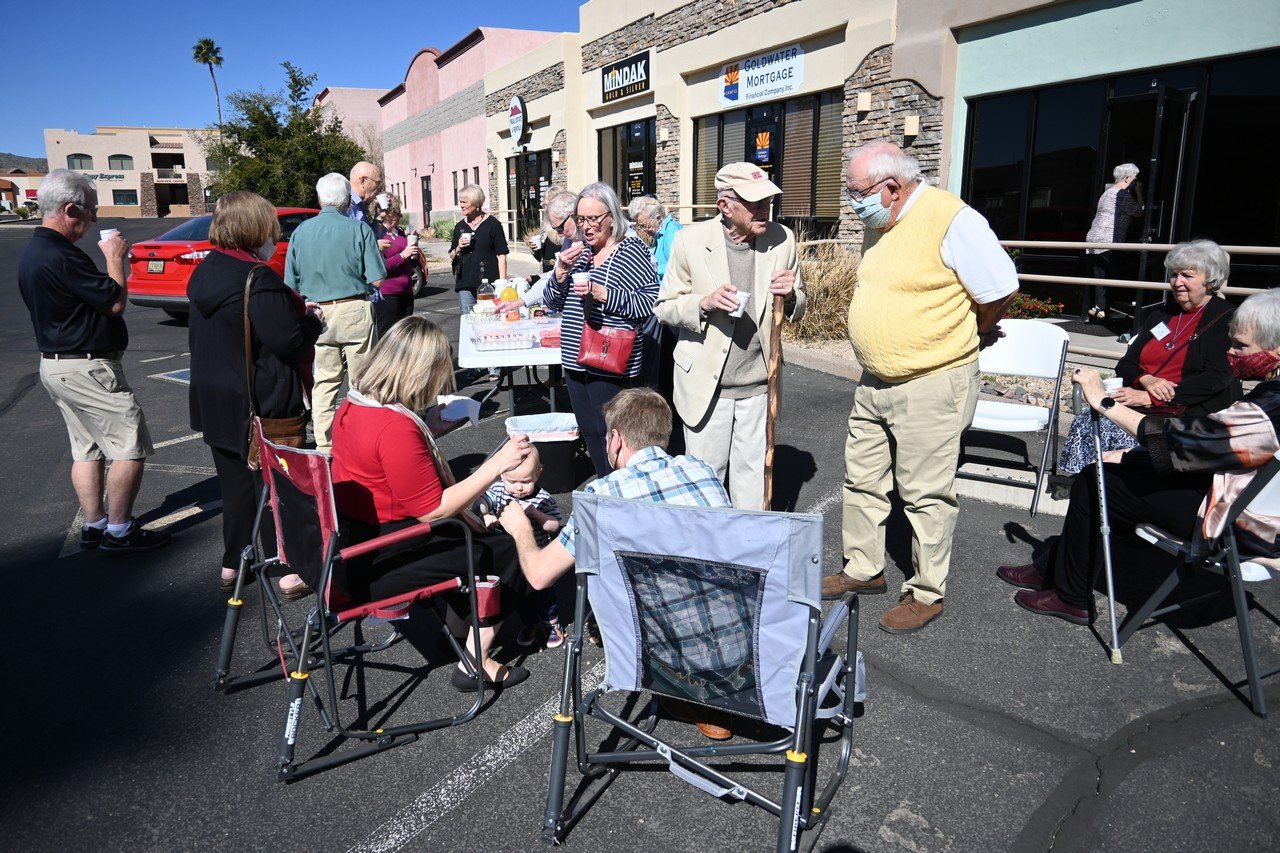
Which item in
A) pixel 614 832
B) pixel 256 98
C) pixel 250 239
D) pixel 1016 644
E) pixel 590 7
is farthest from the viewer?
pixel 256 98

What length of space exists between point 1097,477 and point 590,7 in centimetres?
2086

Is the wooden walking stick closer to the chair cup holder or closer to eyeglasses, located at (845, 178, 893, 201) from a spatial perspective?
eyeglasses, located at (845, 178, 893, 201)

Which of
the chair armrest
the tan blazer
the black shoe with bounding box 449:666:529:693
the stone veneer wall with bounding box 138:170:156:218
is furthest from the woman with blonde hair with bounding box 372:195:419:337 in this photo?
the stone veneer wall with bounding box 138:170:156:218

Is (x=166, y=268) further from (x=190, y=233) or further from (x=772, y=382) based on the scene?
(x=772, y=382)

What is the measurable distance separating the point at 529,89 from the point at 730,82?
10889 mm

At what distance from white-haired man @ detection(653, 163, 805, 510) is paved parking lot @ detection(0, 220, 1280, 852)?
963 mm

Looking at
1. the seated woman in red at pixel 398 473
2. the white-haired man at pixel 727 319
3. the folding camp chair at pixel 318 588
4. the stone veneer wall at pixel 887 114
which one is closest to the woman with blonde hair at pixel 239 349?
the folding camp chair at pixel 318 588

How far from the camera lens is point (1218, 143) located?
30.0 ft

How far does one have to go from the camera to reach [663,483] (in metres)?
2.67

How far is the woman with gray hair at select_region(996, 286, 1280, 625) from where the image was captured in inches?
120

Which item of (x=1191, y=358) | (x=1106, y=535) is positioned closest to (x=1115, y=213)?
(x=1191, y=358)

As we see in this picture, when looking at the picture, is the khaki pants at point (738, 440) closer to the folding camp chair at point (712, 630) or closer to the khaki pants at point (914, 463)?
the khaki pants at point (914, 463)

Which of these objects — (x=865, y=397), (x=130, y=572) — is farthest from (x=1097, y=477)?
(x=130, y=572)

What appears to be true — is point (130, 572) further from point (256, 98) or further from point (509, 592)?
point (256, 98)
